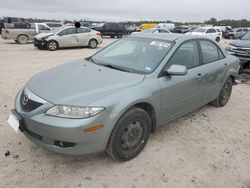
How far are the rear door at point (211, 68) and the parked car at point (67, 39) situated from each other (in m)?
11.5

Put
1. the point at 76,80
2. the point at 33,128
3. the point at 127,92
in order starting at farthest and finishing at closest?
the point at 76,80 → the point at 127,92 → the point at 33,128

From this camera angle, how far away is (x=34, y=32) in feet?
59.5

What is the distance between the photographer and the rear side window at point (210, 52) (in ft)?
15.1

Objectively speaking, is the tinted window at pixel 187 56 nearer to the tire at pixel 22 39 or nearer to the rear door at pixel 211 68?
the rear door at pixel 211 68

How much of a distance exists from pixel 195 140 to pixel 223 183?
Answer: 3.40 feet

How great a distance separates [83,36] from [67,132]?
46.0 feet

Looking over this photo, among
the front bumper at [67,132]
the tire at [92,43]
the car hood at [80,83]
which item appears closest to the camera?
the front bumper at [67,132]

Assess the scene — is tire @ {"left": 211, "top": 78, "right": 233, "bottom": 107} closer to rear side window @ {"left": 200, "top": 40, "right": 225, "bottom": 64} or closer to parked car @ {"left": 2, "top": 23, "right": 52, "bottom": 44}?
rear side window @ {"left": 200, "top": 40, "right": 225, "bottom": 64}

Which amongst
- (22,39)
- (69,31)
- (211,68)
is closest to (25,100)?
(211,68)

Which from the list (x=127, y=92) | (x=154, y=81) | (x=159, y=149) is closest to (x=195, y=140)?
(x=159, y=149)

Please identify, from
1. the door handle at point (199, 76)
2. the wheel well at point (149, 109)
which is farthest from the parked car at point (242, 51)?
the wheel well at point (149, 109)

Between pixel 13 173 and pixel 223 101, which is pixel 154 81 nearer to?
pixel 13 173

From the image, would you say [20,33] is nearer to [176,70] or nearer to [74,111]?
[176,70]

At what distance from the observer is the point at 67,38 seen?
15.3m
